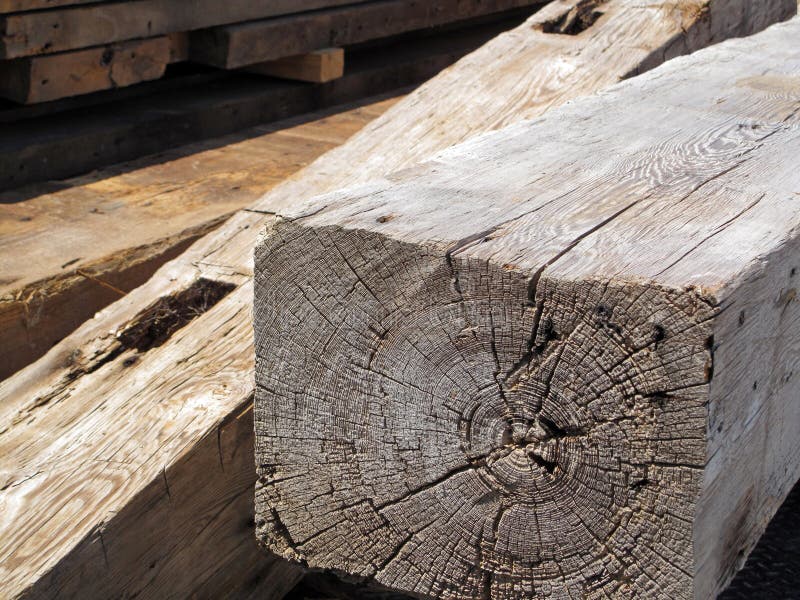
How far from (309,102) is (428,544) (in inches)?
145

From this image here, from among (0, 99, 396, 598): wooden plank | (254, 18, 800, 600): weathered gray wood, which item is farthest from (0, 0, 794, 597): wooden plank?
(254, 18, 800, 600): weathered gray wood

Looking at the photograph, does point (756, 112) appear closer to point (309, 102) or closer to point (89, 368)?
point (89, 368)

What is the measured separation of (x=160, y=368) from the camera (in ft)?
7.33

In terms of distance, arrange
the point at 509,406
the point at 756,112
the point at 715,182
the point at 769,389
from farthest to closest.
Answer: the point at 756,112, the point at 715,182, the point at 769,389, the point at 509,406

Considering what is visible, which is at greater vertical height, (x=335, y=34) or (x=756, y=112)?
(x=756, y=112)

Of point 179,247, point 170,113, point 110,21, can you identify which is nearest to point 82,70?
point 110,21

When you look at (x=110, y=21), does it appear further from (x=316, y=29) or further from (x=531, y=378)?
(x=531, y=378)

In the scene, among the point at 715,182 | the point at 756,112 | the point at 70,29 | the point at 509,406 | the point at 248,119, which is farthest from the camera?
the point at 248,119

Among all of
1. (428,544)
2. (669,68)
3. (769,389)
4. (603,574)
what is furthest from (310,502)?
(669,68)

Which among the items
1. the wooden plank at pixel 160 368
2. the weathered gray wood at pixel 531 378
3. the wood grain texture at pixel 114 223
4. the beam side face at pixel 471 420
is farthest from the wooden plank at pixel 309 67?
the beam side face at pixel 471 420

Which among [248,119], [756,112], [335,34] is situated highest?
[756,112]

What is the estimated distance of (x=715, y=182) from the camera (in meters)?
1.80

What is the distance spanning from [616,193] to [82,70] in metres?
2.74

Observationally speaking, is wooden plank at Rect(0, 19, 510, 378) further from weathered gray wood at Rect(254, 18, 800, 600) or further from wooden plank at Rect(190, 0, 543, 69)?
weathered gray wood at Rect(254, 18, 800, 600)
